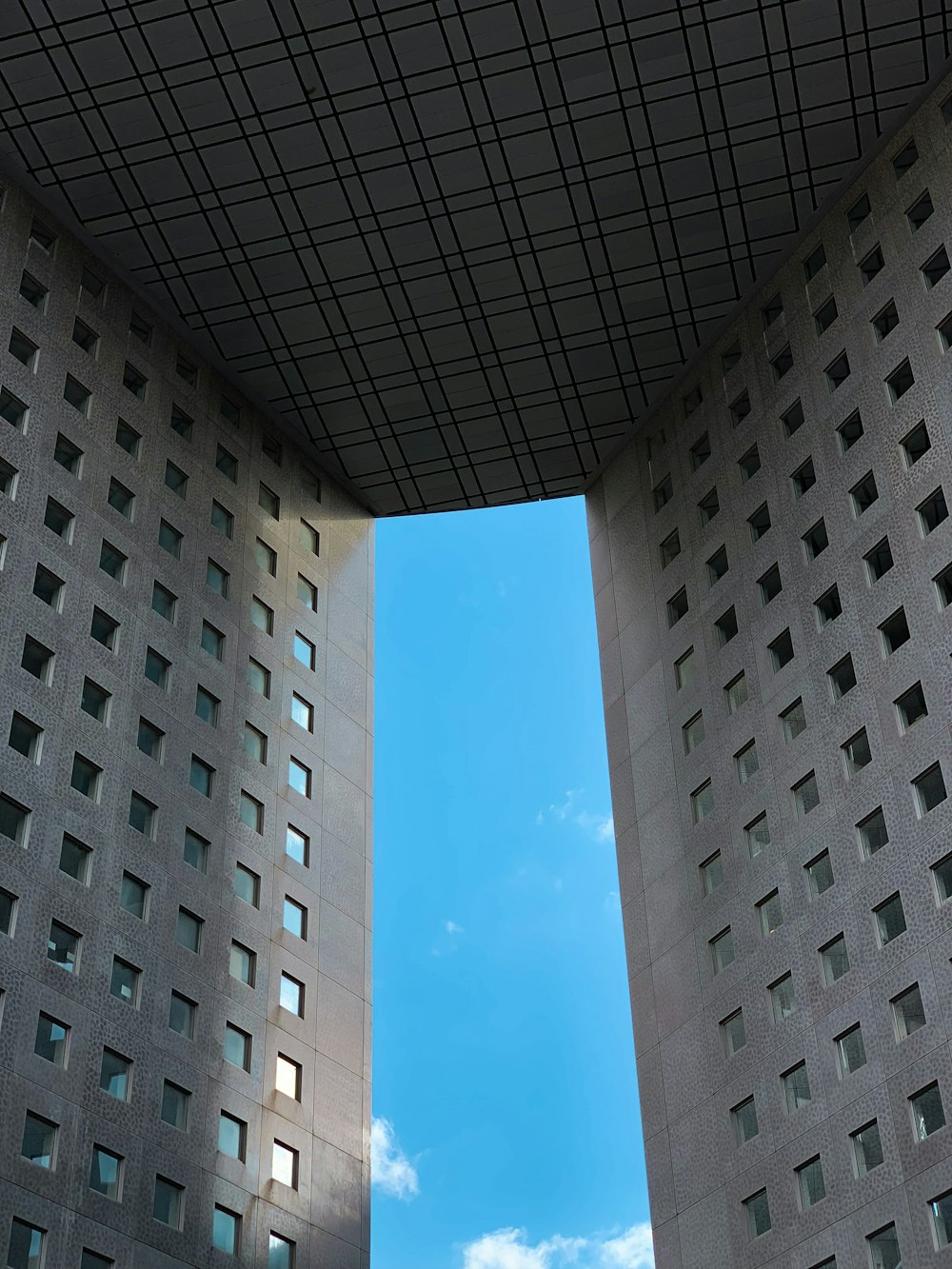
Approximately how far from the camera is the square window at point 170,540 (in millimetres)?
35219

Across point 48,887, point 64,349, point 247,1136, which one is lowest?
point 247,1136

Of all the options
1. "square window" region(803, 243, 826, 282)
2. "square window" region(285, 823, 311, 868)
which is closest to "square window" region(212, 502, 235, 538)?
"square window" region(285, 823, 311, 868)

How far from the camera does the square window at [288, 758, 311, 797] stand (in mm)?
36500

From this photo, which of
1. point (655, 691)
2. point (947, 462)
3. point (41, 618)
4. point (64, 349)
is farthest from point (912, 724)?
point (64, 349)

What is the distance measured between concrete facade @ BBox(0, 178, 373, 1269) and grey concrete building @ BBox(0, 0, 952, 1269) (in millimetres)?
104

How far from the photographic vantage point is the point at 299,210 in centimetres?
3506

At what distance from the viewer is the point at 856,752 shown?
2941cm

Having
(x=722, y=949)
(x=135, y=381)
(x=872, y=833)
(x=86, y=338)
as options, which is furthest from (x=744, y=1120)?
(x=86, y=338)

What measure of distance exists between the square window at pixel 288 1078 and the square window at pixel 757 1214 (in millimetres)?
9218

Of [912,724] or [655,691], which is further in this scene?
[655,691]

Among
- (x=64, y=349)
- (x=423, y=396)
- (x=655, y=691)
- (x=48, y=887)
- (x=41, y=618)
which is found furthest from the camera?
(x=423, y=396)

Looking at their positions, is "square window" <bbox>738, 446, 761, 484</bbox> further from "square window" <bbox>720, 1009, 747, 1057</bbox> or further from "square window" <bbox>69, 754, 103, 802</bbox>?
"square window" <bbox>69, 754, 103, 802</bbox>

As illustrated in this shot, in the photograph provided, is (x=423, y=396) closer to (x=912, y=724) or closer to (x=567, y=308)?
(x=567, y=308)

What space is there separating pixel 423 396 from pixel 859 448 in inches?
490
